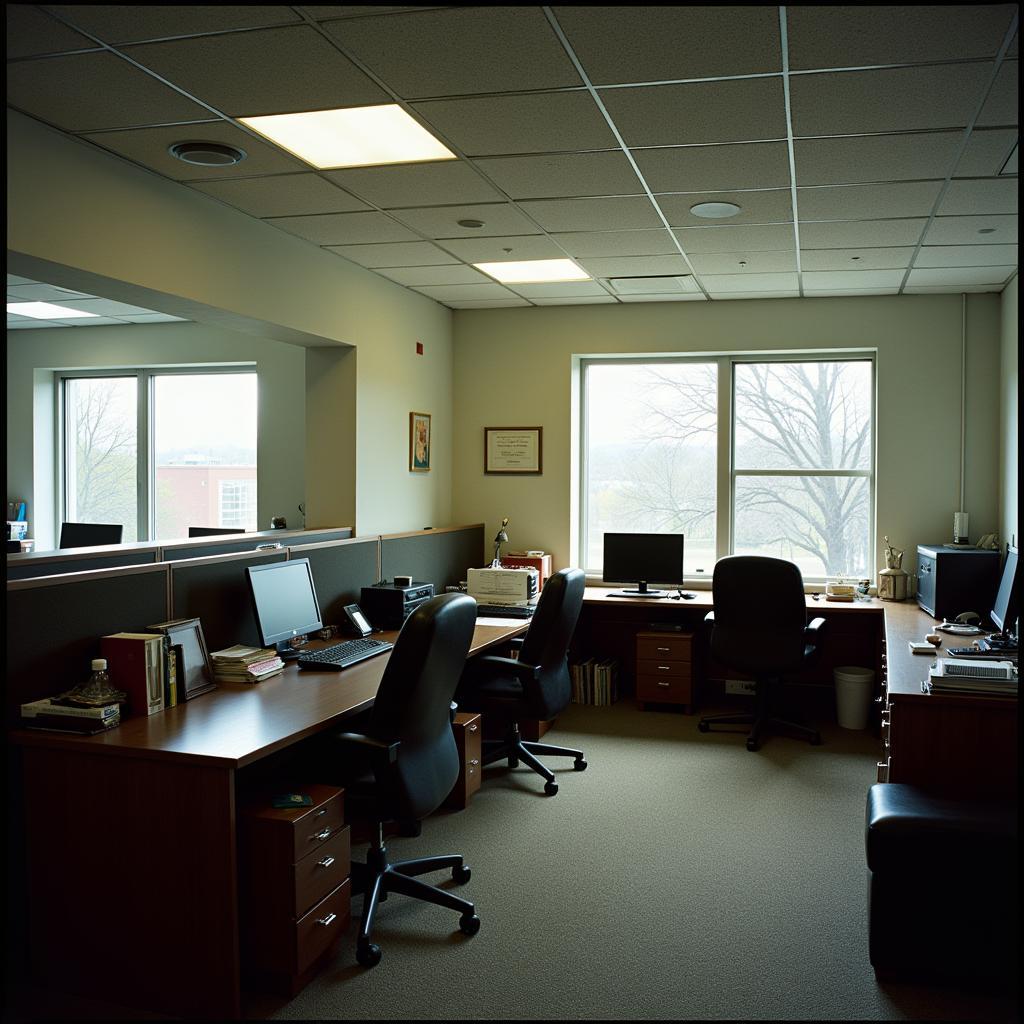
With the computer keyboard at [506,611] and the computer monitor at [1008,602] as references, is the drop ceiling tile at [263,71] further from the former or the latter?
the computer monitor at [1008,602]

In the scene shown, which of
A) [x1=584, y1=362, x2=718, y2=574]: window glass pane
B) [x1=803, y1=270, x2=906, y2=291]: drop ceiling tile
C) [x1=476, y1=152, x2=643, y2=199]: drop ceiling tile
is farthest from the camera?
[x1=584, y1=362, x2=718, y2=574]: window glass pane

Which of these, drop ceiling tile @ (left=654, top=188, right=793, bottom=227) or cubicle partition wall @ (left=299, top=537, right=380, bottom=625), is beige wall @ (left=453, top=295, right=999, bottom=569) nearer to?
cubicle partition wall @ (left=299, top=537, right=380, bottom=625)

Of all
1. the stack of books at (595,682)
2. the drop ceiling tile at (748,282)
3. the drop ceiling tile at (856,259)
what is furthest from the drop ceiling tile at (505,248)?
the stack of books at (595,682)

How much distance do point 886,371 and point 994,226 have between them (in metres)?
1.63

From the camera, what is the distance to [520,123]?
2867 millimetres

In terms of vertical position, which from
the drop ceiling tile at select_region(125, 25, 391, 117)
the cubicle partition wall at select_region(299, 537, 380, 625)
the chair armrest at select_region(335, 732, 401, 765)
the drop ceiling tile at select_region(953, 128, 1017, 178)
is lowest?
the chair armrest at select_region(335, 732, 401, 765)

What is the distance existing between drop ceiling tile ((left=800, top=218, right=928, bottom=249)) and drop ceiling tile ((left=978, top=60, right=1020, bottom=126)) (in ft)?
3.70

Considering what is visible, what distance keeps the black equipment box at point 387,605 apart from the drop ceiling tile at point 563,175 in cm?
183

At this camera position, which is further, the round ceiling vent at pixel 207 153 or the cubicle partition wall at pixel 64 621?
the round ceiling vent at pixel 207 153

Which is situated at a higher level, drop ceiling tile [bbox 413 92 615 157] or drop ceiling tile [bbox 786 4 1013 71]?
drop ceiling tile [bbox 413 92 615 157]

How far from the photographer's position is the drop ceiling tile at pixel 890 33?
2154 millimetres

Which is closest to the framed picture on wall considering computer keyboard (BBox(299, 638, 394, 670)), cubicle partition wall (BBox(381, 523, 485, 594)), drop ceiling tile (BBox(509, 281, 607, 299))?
cubicle partition wall (BBox(381, 523, 485, 594))

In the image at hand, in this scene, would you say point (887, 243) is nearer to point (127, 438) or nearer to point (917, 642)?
point (917, 642)

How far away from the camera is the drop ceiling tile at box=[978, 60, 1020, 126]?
8.07 ft
